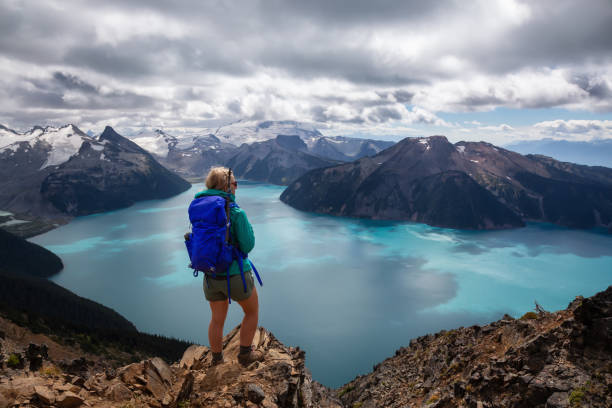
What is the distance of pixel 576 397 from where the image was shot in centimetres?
770

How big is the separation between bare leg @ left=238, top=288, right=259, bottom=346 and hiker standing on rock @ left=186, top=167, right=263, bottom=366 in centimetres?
2

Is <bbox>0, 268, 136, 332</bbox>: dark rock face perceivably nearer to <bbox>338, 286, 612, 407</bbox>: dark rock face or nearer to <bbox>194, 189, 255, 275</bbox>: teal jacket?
<bbox>338, 286, 612, 407</bbox>: dark rock face

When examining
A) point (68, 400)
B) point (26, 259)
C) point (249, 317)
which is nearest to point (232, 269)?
point (249, 317)

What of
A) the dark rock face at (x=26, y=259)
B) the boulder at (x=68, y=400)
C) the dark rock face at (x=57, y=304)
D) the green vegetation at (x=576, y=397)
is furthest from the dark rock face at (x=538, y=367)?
the dark rock face at (x=26, y=259)

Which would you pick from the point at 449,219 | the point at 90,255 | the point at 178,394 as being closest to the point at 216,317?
the point at 178,394

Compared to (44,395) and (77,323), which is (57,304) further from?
(44,395)

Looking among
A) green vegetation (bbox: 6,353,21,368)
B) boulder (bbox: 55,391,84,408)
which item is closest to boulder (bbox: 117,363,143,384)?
boulder (bbox: 55,391,84,408)

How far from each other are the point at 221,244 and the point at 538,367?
9.67 meters

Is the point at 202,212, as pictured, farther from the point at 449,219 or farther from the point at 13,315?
the point at 449,219

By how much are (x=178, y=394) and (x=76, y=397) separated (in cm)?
177

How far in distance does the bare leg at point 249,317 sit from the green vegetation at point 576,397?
7.49m

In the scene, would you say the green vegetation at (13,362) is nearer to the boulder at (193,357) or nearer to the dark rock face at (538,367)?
the boulder at (193,357)

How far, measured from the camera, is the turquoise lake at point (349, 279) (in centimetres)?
6256

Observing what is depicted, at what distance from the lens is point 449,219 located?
16850 centimetres
